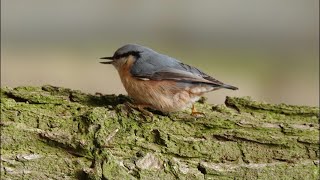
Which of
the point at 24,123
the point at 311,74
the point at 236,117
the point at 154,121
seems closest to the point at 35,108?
the point at 24,123

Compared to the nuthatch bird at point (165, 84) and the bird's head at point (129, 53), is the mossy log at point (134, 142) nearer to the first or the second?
the nuthatch bird at point (165, 84)

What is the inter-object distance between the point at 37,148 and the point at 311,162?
1216 millimetres

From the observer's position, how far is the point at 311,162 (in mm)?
2682

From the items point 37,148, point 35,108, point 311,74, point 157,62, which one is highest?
point 311,74

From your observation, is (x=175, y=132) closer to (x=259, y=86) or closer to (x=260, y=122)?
(x=260, y=122)

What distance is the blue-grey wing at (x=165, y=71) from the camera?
2.79 m

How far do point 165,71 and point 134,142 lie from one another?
478mm

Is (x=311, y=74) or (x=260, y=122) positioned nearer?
(x=260, y=122)

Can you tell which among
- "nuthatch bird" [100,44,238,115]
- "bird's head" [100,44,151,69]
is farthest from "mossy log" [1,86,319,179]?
"bird's head" [100,44,151,69]

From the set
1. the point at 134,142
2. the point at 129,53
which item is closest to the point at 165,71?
the point at 129,53

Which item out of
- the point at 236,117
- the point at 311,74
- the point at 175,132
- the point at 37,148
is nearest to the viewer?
the point at 37,148

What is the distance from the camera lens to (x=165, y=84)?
281 cm

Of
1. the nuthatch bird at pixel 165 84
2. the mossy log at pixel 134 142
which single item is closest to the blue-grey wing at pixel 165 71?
the nuthatch bird at pixel 165 84

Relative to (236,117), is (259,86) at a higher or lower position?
higher
